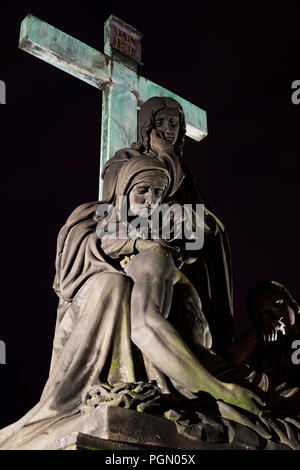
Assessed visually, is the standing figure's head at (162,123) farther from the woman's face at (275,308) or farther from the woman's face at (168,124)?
the woman's face at (275,308)

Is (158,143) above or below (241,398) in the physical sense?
above

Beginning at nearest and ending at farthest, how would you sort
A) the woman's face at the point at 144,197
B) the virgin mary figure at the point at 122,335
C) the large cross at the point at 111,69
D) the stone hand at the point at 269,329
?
the virgin mary figure at the point at 122,335, the woman's face at the point at 144,197, the stone hand at the point at 269,329, the large cross at the point at 111,69

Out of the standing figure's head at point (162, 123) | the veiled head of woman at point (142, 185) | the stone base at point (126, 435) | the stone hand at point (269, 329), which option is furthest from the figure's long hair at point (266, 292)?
the stone base at point (126, 435)

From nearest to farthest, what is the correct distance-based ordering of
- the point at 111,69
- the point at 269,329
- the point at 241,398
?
the point at 241,398 < the point at 269,329 < the point at 111,69

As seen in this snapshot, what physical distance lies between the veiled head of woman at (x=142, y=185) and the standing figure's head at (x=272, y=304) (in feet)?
3.73

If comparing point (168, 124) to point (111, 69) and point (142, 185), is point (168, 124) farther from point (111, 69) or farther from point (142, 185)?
point (111, 69)

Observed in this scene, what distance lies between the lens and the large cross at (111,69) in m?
6.58

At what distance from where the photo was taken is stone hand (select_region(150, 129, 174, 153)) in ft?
18.1

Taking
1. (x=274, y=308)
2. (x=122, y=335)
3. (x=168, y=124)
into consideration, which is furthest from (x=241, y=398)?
(x=168, y=124)

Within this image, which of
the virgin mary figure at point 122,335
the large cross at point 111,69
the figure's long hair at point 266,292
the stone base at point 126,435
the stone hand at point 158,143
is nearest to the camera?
the stone base at point 126,435

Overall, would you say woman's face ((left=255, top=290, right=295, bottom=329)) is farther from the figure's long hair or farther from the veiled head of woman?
the veiled head of woman

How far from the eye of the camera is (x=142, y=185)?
496 cm

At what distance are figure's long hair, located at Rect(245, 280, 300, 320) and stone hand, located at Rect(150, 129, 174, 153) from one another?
1333 mm
